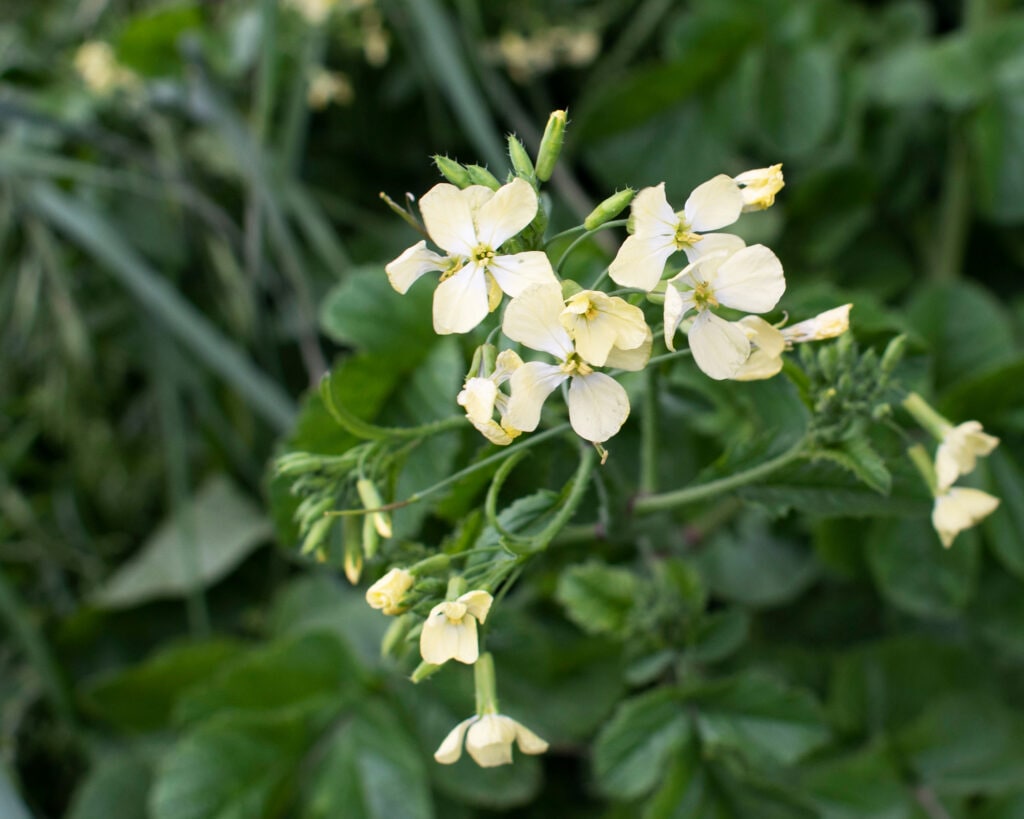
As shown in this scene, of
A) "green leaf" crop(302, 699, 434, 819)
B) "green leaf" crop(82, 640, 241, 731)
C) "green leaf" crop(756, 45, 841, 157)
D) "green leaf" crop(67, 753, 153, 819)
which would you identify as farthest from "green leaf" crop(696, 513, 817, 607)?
"green leaf" crop(67, 753, 153, 819)

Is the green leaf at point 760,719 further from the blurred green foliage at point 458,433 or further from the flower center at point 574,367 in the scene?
the flower center at point 574,367

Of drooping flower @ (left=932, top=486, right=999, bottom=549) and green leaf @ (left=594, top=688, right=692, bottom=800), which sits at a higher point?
drooping flower @ (left=932, top=486, right=999, bottom=549)

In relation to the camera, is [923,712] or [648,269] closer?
[648,269]

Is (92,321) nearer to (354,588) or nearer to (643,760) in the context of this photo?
(354,588)

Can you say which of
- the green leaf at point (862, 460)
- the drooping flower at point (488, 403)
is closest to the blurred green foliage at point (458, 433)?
the green leaf at point (862, 460)

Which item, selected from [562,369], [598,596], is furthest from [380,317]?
[562,369]

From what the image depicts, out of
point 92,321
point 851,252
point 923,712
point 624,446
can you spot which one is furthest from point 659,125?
point 92,321

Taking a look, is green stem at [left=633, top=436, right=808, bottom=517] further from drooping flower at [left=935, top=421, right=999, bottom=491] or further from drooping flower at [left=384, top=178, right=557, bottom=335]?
drooping flower at [left=384, top=178, right=557, bottom=335]
